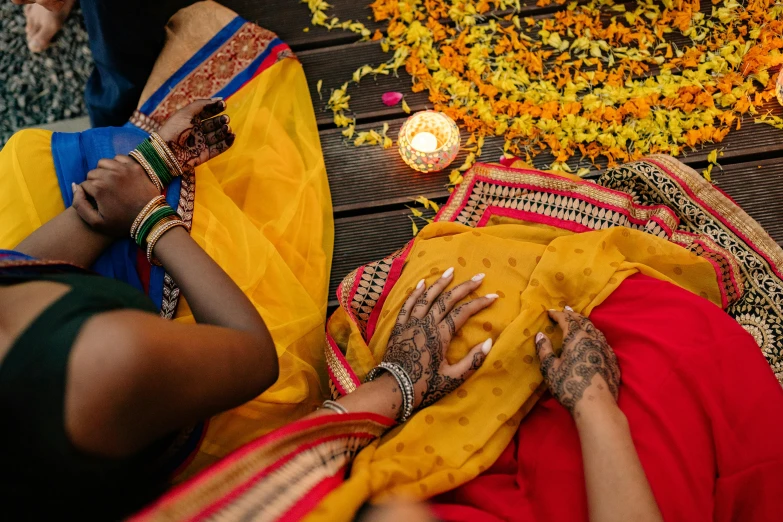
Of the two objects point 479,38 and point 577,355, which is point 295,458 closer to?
point 577,355

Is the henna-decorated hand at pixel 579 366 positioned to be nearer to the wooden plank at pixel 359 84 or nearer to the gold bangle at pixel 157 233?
the gold bangle at pixel 157 233

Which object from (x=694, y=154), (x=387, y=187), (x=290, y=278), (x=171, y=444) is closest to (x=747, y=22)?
(x=694, y=154)

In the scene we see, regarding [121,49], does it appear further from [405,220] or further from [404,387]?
[404,387]

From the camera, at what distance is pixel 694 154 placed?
6.24 ft

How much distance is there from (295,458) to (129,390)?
33 centimetres

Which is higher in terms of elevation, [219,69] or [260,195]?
[219,69]

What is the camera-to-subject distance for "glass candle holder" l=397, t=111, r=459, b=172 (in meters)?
1.85

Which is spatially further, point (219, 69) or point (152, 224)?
point (219, 69)

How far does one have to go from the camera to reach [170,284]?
1.51 metres

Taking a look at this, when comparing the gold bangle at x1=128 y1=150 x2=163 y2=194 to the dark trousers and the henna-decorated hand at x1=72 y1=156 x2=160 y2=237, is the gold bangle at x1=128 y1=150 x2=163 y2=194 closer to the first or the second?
the henna-decorated hand at x1=72 y1=156 x2=160 y2=237

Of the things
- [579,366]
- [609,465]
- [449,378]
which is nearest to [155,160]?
[449,378]

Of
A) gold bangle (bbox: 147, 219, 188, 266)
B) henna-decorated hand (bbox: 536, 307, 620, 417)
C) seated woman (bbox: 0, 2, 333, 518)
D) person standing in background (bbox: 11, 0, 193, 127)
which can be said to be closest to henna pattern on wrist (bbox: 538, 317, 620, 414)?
henna-decorated hand (bbox: 536, 307, 620, 417)

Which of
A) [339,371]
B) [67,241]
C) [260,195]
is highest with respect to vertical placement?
[67,241]

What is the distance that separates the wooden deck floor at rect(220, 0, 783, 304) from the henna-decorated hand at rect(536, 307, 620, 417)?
754 millimetres
